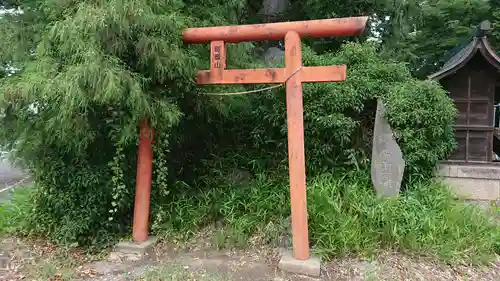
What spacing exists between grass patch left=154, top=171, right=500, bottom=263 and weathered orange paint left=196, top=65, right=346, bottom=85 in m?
1.66

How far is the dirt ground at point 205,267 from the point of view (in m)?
4.11

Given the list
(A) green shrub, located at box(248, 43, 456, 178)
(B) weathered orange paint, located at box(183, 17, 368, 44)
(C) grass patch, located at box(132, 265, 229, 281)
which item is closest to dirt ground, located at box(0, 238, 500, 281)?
(C) grass patch, located at box(132, 265, 229, 281)

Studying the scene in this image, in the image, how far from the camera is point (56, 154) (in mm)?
4848

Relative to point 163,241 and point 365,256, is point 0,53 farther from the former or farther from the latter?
point 365,256

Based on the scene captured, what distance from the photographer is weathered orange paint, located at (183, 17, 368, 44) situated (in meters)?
4.12

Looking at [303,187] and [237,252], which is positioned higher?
[303,187]

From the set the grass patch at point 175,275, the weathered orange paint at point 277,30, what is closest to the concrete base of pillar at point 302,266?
the grass patch at point 175,275

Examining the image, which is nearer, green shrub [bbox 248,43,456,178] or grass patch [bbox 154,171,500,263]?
grass patch [bbox 154,171,500,263]

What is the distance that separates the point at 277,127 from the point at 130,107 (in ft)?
8.01

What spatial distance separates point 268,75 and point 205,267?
244 centimetres

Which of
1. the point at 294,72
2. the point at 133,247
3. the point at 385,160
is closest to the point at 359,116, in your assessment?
the point at 385,160

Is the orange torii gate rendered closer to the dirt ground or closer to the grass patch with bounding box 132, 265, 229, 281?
the dirt ground

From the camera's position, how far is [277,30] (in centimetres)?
433

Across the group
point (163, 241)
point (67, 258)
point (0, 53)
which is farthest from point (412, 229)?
point (0, 53)
